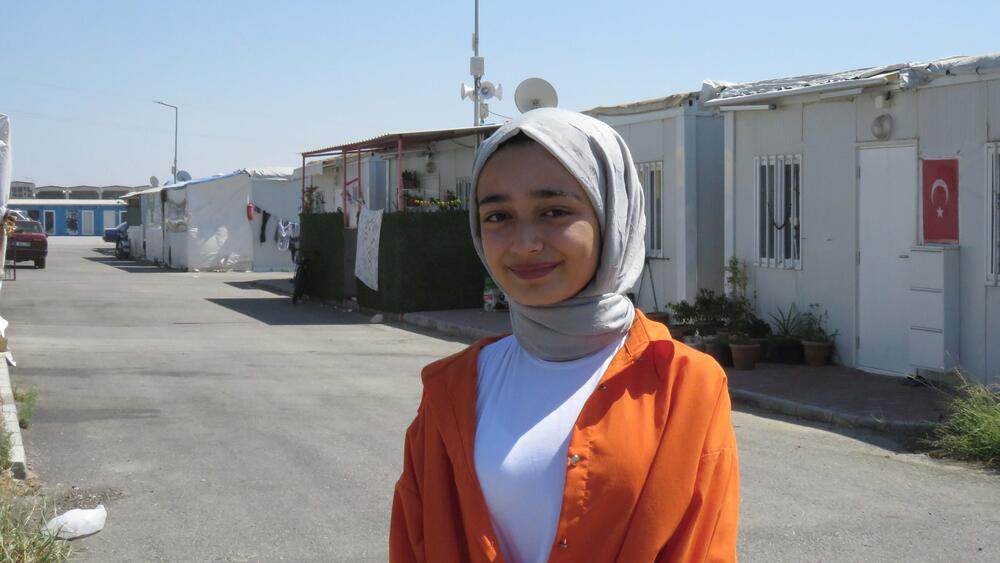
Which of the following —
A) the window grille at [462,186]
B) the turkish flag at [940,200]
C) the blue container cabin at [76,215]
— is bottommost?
the turkish flag at [940,200]

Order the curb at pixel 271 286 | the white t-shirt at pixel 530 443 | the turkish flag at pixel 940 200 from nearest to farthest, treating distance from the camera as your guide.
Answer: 1. the white t-shirt at pixel 530 443
2. the turkish flag at pixel 940 200
3. the curb at pixel 271 286

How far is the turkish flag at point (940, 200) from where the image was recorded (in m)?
12.1

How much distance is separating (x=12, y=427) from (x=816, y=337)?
8.93 metres

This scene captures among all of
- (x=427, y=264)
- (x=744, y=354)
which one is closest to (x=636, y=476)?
(x=744, y=354)

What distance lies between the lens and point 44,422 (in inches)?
401

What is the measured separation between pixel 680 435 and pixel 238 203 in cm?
3727

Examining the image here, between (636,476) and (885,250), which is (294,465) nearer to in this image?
(636,476)

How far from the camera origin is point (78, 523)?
6676mm

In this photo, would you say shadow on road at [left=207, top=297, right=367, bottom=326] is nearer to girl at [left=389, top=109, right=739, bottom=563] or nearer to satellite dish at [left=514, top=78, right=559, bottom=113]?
satellite dish at [left=514, top=78, right=559, bottom=113]

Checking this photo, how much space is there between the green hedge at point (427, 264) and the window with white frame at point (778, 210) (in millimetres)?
7202

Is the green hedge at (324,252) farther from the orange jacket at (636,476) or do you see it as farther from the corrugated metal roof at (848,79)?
the orange jacket at (636,476)

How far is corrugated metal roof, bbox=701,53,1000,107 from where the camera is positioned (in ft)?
38.2

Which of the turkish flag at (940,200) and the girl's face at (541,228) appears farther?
the turkish flag at (940,200)

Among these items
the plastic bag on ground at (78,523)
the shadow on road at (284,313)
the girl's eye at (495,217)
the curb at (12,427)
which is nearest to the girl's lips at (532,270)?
the girl's eye at (495,217)
